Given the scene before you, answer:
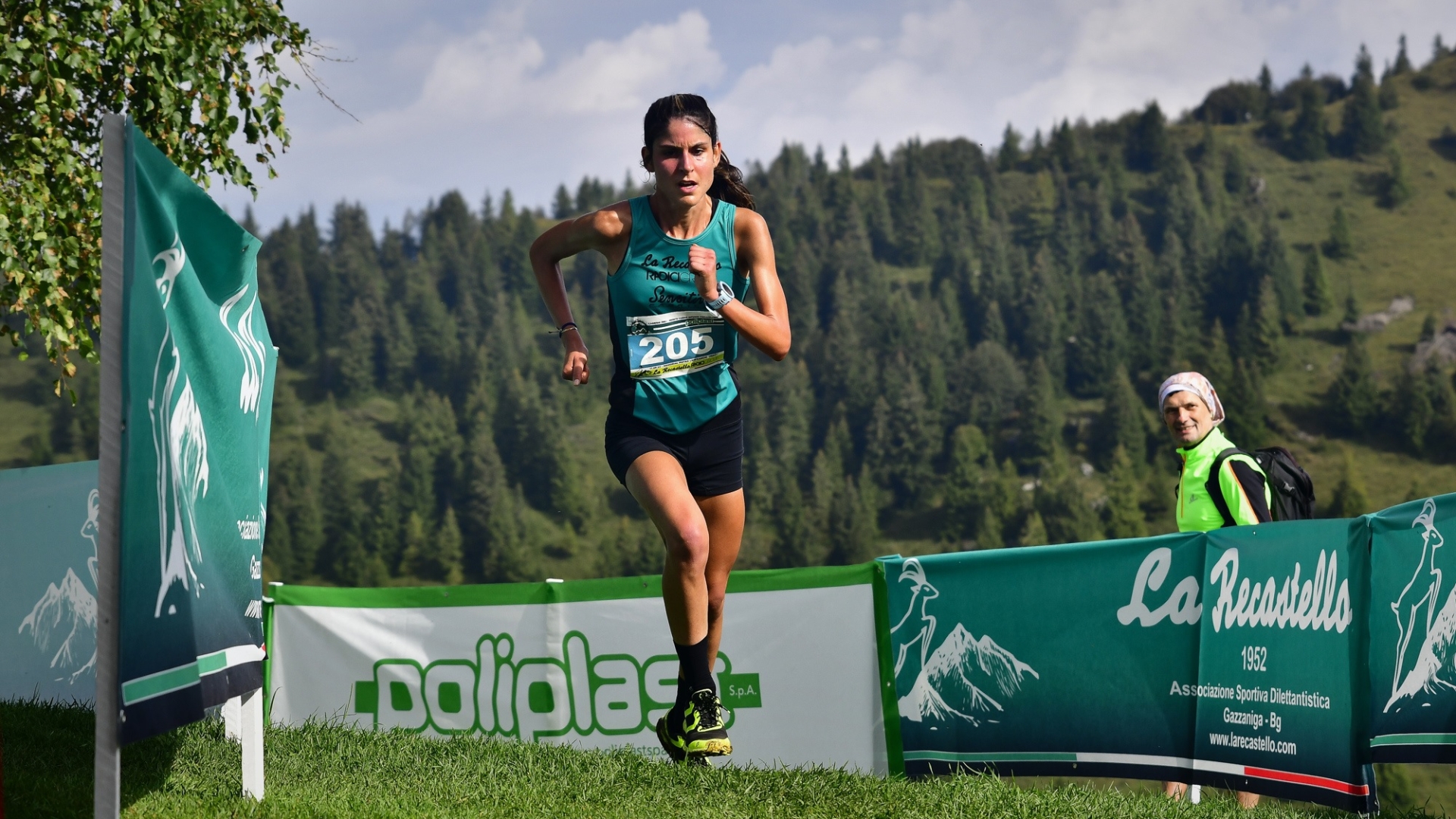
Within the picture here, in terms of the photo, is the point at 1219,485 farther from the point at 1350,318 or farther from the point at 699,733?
the point at 1350,318

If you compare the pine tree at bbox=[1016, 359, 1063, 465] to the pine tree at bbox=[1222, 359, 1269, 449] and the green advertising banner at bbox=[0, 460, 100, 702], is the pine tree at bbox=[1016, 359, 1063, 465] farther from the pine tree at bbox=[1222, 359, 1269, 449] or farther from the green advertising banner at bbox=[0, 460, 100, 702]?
the green advertising banner at bbox=[0, 460, 100, 702]

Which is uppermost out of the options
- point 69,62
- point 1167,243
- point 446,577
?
point 1167,243

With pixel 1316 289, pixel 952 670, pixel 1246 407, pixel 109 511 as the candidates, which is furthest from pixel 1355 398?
pixel 109 511

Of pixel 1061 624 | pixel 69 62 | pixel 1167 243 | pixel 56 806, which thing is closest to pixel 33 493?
pixel 69 62

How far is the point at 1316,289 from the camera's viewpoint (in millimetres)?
170500

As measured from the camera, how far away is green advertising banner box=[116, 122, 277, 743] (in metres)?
3.05

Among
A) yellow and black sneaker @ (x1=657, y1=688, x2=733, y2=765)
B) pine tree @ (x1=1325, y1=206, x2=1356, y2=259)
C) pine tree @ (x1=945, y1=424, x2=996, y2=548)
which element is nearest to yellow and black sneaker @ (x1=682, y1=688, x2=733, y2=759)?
yellow and black sneaker @ (x1=657, y1=688, x2=733, y2=765)

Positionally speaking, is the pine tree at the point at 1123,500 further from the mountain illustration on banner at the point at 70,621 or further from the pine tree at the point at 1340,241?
the mountain illustration on banner at the point at 70,621

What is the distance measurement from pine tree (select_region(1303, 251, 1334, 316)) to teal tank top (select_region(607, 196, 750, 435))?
17997 cm

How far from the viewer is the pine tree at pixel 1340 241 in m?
183

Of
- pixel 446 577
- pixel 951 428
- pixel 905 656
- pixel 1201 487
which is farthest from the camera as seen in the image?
pixel 951 428

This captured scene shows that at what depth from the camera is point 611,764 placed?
4855mm

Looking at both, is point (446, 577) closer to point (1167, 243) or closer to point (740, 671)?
point (1167, 243)

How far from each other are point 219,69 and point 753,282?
512cm
